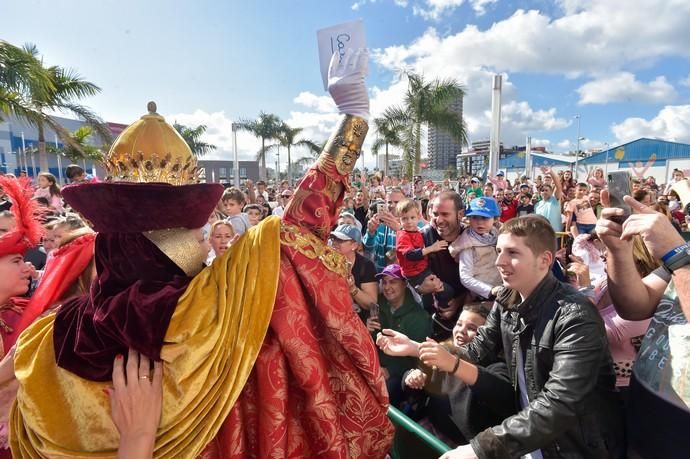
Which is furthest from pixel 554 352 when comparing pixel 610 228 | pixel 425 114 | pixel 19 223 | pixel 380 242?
pixel 425 114

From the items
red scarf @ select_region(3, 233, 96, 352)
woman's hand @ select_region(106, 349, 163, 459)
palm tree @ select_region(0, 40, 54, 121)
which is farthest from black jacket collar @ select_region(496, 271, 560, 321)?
palm tree @ select_region(0, 40, 54, 121)

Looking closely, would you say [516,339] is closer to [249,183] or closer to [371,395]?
[371,395]

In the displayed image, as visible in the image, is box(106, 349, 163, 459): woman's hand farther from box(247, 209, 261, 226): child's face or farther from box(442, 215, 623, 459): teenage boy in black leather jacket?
box(247, 209, 261, 226): child's face

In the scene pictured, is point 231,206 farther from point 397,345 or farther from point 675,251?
point 675,251

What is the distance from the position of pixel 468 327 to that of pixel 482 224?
1223mm

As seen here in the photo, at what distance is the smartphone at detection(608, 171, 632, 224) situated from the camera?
1674 mm

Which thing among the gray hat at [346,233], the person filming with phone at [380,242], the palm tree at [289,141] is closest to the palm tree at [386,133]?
the palm tree at [289,141]

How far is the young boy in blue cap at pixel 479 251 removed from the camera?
3.42 metres

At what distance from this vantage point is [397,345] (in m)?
1.92

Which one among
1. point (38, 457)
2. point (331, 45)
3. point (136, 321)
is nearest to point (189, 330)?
point (136, 321)

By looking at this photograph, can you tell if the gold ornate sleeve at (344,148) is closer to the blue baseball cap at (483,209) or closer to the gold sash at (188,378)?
the gold sash at (188,378)

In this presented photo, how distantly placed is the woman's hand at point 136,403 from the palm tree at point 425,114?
1817cm

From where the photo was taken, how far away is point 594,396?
5.46 feet

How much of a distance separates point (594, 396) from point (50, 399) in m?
2.03
